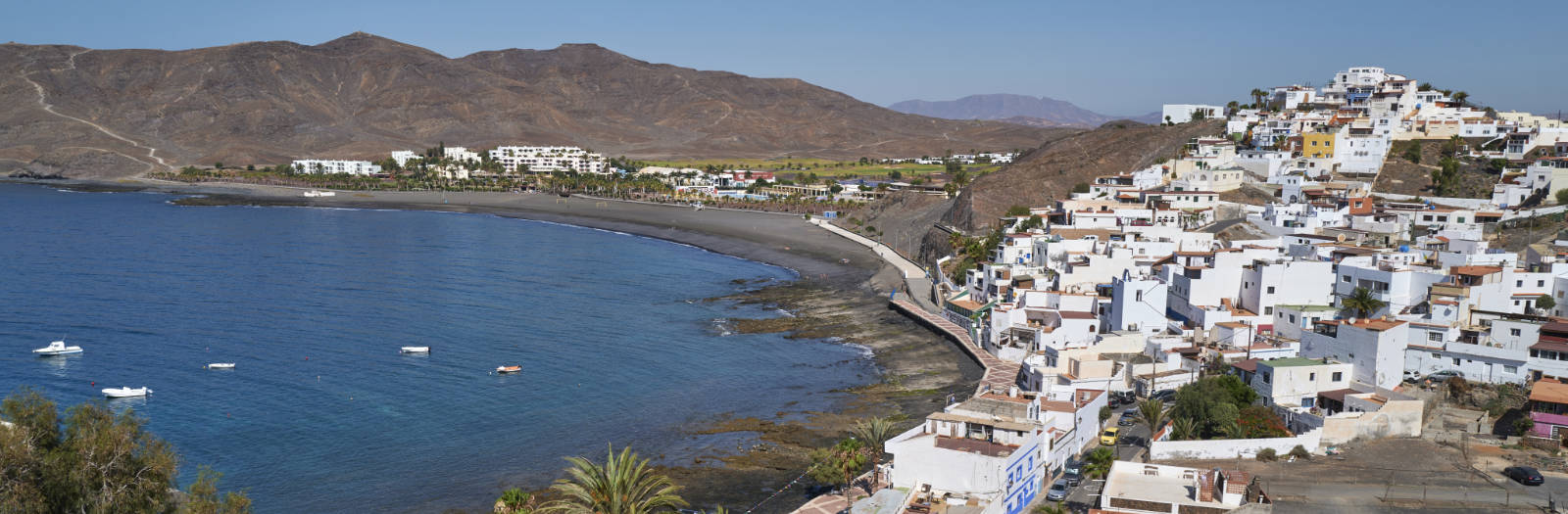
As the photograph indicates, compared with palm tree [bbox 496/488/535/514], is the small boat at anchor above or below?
below

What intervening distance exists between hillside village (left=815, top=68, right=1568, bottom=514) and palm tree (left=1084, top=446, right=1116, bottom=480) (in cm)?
7

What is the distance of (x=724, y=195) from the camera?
134 meters

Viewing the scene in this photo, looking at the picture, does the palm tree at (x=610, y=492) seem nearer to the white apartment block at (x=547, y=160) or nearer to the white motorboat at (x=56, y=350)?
the white motorboat at (x=56, y=350)

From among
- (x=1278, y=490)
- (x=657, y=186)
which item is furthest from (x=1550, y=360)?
(x=657, y=186)

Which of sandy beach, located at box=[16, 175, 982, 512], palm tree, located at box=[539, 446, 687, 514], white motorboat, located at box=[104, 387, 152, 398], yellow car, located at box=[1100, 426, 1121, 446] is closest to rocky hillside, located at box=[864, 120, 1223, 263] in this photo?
sandy beach, located at box=[16, 175, 982, 512]

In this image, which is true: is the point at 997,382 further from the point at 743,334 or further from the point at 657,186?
the point at 657,186

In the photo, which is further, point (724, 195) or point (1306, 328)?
point (724, 195)

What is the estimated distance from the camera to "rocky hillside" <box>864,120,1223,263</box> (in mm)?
77375

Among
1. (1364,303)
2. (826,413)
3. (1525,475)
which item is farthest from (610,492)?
(1364,303)

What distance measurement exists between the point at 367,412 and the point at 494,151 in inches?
6516

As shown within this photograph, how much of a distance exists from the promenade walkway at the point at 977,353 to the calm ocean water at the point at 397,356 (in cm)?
429

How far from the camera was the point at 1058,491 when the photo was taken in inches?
1001

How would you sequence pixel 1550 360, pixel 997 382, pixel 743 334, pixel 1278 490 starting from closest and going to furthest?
pixel 1278 490 < pixel 1550 360 < pixel 997 382 < pixel 743 334

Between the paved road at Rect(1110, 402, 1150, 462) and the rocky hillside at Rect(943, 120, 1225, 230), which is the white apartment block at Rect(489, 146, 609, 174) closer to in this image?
the rocky hillside at Rect(943, 120, 1225, 230)
